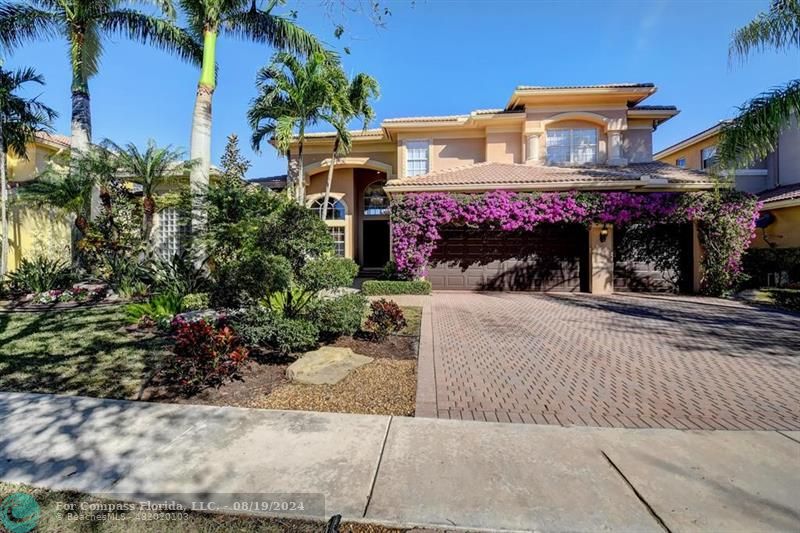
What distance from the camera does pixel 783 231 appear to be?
15.4m

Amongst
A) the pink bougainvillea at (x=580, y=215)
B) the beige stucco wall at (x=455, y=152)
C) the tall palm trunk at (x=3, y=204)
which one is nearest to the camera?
the tall palm trunk at (x=3, y=204)

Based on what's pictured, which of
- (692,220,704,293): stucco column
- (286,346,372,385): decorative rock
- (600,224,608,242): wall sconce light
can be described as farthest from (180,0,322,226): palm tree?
(692,220,704,293): stucco column

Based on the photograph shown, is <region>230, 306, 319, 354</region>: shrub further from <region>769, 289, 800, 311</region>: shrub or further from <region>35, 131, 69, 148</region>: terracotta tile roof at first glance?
<region>35, 131, 69, 148</region>: terracotta tile roof

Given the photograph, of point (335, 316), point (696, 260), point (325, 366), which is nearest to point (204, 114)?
point (335, 316)

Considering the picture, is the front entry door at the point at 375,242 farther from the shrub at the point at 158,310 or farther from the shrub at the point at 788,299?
the shrub at the point at 788,299

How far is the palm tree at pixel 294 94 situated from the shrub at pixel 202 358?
9481mm

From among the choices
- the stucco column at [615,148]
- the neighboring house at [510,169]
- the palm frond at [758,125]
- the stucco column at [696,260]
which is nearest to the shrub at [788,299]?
the stucco column at [696,260]

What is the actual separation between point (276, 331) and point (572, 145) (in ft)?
55.5

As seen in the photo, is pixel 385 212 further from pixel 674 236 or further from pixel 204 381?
pixel 204 381

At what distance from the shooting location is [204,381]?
15.6ft

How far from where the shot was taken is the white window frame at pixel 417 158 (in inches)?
730

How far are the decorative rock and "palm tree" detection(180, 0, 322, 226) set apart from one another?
7401 millimetres

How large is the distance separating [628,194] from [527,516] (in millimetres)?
13954

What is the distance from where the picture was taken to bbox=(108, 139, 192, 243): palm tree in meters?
11.8
